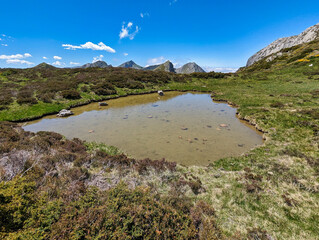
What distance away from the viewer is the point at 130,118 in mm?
20156

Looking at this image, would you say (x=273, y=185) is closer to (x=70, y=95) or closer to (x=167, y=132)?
(x=167, y=132)

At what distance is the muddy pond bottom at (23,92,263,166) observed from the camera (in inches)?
480

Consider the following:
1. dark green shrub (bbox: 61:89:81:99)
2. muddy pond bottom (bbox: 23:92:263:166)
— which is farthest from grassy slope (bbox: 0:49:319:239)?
dark green shrub (bbox: 61:89:81:99)

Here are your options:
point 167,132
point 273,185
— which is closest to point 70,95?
point 167,132

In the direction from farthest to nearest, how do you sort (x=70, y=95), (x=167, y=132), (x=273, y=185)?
(x=70, y=95)
(x=167, y=132)
(x=273, y=185)

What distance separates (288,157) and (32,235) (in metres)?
14.9

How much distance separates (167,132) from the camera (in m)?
15.7

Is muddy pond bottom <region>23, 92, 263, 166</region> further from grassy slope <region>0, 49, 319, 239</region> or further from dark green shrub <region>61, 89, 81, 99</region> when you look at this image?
dark green shrub <region>61, 89, 81, 99</region>

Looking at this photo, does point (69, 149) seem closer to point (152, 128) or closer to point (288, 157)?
point (152, 128)

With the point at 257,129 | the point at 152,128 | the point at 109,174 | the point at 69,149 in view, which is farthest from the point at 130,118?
the point at 257,129

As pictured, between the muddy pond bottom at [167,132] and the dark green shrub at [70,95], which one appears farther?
the dark green shrub at [70,95]

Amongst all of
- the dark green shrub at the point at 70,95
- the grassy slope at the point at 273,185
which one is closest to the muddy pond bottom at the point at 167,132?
the grassy slope at the point at 273,185

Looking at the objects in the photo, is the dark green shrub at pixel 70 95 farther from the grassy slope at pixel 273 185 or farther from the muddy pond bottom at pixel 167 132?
the grassy slope at pixel 273 185

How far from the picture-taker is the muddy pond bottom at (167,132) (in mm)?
12203
